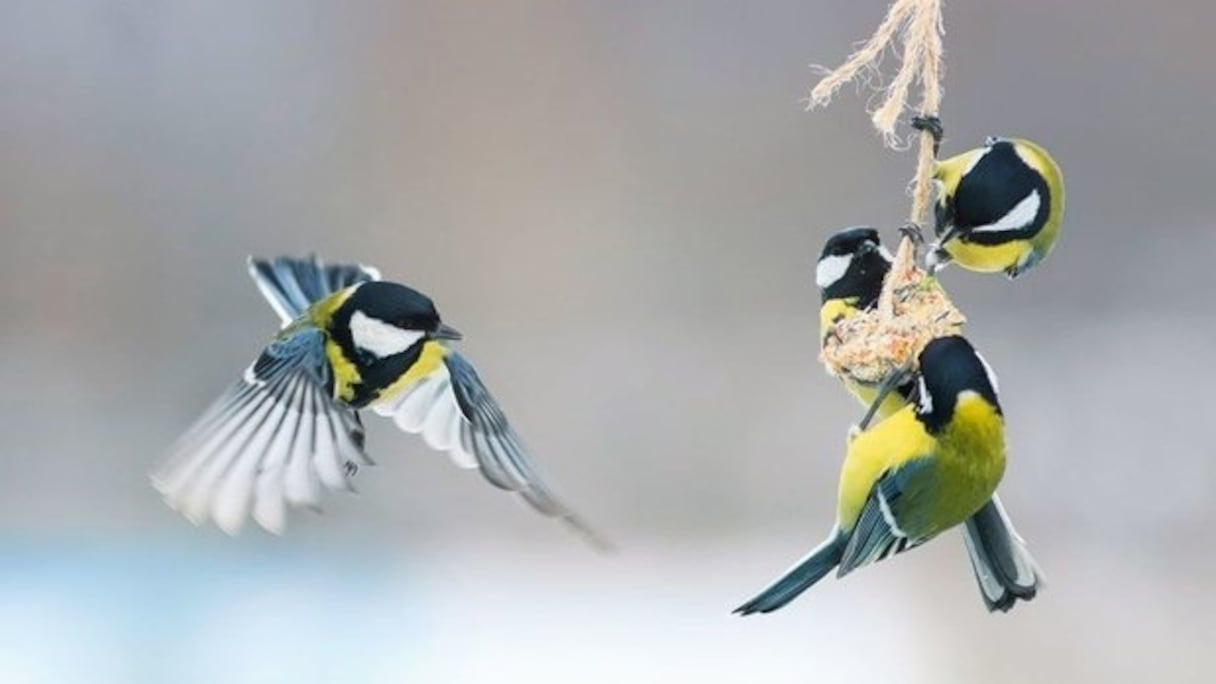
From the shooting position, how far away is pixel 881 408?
1.66 feet

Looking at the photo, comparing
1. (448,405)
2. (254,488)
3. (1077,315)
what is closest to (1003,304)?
(1077,315)

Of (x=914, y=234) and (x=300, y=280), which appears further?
(x=300, y=280)

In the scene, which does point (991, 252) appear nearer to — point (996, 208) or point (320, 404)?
point (996, 208)

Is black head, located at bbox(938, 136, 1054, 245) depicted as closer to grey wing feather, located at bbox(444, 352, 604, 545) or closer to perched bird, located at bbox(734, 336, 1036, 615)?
perched bird, located at bbox(734, 336, 1036, 615)

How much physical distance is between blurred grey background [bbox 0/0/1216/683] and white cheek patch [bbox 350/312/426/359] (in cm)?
30

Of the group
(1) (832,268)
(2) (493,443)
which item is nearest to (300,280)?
(2) (493,443)

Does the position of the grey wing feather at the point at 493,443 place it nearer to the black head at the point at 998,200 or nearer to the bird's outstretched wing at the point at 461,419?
the bird's outstretched wing at the point at 461,419

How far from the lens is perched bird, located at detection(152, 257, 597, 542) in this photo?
57 centimetres

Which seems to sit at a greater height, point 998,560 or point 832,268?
point 832,268

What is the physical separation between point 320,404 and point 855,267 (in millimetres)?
251

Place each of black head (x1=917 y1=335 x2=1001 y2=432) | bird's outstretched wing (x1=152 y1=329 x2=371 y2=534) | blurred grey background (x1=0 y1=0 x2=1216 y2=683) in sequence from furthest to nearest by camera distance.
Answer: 1. blurred grey background (x1=0 y1=0 x2=1216 y2=683)
2. bird's outstretched wing (x1=152 y1=329 x2=371 y2=534)
3. black head (x1=917 y1=335 x2=1001 y2=432)

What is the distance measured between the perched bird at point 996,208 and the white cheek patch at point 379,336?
24cm

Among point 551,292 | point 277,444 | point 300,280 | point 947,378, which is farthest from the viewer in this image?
point 551,292

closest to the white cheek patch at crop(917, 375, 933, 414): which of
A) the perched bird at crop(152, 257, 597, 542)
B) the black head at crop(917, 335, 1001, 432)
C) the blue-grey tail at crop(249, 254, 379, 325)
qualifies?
the black head at crop(917, 335, 1001, 432)
